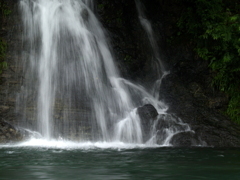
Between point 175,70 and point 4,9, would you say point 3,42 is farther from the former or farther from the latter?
point 175,70

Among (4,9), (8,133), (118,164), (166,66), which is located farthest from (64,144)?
(4,9)

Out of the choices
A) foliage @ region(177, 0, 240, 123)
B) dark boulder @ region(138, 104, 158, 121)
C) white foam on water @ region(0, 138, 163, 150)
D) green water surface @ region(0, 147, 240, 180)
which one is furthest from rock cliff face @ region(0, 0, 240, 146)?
green water surface @ region(0, 147, 240, 180)

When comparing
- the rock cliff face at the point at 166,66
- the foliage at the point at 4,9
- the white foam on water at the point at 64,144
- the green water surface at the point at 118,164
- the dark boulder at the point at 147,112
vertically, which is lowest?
the green water surface at the point at 118,164

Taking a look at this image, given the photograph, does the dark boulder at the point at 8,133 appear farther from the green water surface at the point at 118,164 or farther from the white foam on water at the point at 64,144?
the green water surface at the point at 118,164

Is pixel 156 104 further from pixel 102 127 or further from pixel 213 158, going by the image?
pixel 213 158

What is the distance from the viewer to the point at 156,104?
10.2 m

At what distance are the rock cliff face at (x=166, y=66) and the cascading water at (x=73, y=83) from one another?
35 cm

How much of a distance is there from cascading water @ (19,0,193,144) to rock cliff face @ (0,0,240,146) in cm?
35

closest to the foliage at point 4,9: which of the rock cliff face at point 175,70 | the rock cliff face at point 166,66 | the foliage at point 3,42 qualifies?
the foliage at point 3,42

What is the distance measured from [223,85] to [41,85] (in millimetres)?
5679

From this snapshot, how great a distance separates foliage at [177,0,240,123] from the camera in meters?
10.1

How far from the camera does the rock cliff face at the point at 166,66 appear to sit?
933 centimetres

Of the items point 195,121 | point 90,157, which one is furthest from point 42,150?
point 195,121

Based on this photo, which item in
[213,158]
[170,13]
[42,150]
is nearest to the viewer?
[213,158]
